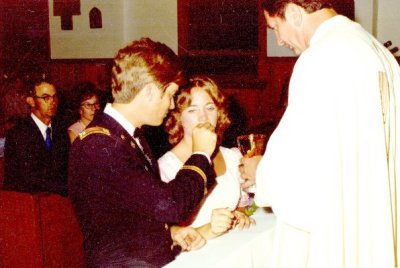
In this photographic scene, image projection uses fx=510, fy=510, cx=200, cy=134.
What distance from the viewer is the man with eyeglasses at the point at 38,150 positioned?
4379 millimetres

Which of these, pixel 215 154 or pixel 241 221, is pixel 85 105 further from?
pixel 241 221

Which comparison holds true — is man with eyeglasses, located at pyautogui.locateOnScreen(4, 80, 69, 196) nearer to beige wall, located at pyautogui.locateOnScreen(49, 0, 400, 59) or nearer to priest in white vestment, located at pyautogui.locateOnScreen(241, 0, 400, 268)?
priest in white vestment, located at pyautogui.locateOnScreen(241, 0, 400, 268)

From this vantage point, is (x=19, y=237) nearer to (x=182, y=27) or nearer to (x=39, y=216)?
(x=39, y=216)

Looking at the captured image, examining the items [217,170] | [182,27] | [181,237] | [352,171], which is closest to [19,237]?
[217,170]

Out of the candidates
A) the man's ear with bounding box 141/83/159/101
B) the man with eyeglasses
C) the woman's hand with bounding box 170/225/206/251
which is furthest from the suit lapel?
the man with eyeglasses

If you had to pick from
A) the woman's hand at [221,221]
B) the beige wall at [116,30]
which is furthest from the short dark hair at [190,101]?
the beige wall at [116,30]

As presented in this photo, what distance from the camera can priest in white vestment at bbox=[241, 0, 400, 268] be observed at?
1.83 m

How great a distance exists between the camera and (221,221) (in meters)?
2.11

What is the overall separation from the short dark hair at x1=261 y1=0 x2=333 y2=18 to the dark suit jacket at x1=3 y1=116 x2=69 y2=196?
2.73 metres

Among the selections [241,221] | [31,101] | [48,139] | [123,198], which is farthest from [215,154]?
[31,101]

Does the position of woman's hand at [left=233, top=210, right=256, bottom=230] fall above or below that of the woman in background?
below

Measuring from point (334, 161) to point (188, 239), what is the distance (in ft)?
2.20

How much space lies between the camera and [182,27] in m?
7.78

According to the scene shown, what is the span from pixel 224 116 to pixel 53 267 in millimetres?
1753
